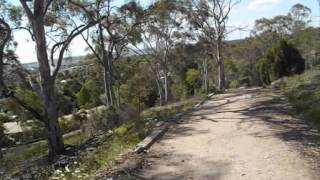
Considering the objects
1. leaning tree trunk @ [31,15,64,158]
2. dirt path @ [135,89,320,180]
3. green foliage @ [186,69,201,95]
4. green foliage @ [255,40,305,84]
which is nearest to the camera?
dirt path @ [135,89,320,180]

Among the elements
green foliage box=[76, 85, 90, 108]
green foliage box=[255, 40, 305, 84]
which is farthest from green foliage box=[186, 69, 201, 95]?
green foliage box=[255, 40, 305, 84]

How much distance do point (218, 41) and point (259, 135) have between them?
104 ft

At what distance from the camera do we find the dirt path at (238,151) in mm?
7621

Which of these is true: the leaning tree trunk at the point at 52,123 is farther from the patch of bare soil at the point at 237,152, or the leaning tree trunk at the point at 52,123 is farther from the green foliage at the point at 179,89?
the green foliage at the point at 179,89

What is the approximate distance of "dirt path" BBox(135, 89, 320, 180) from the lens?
7621 millimetres

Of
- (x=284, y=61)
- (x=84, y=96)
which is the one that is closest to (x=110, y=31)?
(x=284, y=61)

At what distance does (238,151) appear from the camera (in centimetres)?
926

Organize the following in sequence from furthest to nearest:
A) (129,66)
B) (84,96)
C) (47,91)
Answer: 1. (84,96)
2. (129,66)
3. (47,91)

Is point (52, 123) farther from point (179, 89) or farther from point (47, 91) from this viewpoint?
point (179, 89)

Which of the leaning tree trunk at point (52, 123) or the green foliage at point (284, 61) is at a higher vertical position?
the green foliage at point (284, 61)

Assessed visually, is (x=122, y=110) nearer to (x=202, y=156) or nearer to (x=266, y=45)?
(x=202, y=156)

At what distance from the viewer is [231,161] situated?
8.45m

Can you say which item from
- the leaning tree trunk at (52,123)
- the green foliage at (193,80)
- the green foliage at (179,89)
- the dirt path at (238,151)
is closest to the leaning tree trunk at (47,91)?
the leaning tree trunk at (52,123)

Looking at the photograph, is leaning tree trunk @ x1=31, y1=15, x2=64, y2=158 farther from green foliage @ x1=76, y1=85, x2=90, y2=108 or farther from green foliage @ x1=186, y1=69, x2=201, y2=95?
green foliage @ x1=76, y1=85, x2=90, y2=108
